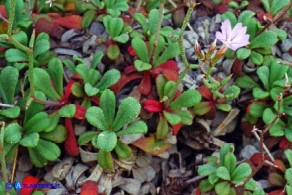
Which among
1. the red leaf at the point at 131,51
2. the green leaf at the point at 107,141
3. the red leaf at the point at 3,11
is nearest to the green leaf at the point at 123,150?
the green leaf at the point at 107,141

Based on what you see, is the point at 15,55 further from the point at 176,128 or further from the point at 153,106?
the point at 176,128

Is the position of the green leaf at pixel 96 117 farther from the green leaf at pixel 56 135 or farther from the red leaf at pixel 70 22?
the red leaf at pixel 70 22

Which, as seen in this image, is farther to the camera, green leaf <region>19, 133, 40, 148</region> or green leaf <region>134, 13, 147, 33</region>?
green leaf <region>134, 13, 147, 33</region>

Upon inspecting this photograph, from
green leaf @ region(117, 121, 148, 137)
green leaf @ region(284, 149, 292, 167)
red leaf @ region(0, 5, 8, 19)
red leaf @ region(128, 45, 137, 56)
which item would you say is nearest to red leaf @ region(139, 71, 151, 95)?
red leaf @ region(128, 45, 137, 56)

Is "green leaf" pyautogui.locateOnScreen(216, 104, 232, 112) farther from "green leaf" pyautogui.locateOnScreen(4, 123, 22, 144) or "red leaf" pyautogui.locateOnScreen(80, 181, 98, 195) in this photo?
"green leaf" pyautogui.locateOnScreen(4, 123, 22, 144)

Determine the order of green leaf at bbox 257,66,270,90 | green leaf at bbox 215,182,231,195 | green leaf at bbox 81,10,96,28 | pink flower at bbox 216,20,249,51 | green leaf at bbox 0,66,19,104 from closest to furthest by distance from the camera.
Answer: pink flower at bbox 216,20,249,51 → green leaf at bbox 215,182,231,195 → green leaf at bbox 0,66,19,104 → green leaf at bbox 257,66,270,90 → green leaf at bbox 81,10,96,28
